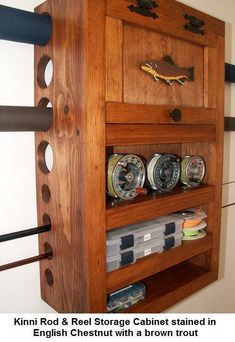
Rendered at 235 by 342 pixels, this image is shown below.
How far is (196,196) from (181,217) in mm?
102

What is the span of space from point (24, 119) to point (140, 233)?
466 mm

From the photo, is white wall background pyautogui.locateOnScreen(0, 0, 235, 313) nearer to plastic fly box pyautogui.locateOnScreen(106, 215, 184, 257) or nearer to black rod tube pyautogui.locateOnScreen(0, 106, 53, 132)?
black rod tube pyautogui.locateOnScreen(0, 106, 53, 132)

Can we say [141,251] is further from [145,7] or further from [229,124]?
[229,124]

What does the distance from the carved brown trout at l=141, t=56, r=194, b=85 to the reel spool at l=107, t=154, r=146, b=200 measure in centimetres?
24

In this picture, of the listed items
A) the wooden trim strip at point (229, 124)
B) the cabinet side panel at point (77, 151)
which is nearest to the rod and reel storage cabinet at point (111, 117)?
the cabinet side panel at point (77, 151)

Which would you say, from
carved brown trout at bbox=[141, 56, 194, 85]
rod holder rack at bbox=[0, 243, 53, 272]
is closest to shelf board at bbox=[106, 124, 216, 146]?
carved brown trout at bbox=[141, 56, 194, 85]

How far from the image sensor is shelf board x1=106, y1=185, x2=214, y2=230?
763mm

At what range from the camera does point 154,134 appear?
2.70ft

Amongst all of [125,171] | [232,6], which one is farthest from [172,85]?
[232,6]

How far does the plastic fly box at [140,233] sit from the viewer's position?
81 centimetres

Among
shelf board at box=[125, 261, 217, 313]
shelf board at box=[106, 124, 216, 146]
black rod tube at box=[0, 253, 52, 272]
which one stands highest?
shelf board at box=[106, 124, 216, 146]

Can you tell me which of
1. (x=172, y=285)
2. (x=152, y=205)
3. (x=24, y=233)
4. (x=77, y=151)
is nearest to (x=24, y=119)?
(x=77, y=151)

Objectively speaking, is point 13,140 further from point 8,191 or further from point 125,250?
point 125,250

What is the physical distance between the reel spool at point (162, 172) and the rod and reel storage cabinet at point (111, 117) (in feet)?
0.12
